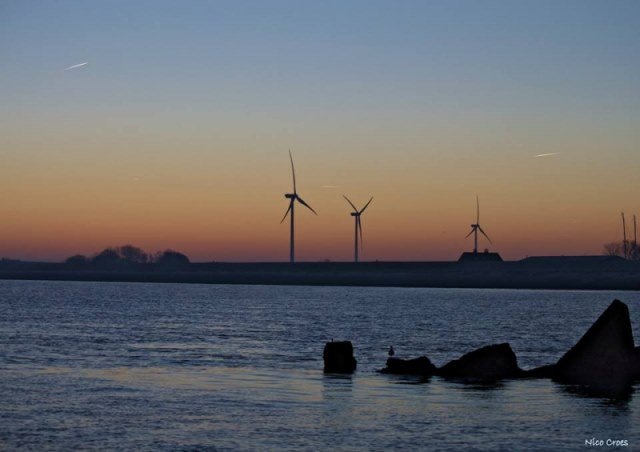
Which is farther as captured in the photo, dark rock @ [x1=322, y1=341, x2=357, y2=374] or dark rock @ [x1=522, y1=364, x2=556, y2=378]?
dark rock @ [x1=322, y1=341, x2=357, y2=374]

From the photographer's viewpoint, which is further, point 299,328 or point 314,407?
point 299,328

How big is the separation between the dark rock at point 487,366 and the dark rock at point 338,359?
525 cm

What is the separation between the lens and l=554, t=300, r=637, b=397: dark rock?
46.3 m

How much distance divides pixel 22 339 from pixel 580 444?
51.6m

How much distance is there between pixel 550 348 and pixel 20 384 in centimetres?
4224

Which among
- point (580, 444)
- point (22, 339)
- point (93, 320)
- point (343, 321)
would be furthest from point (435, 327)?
point (580, 444)

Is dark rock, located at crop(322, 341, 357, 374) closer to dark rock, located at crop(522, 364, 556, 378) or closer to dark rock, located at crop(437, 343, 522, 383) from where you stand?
dark rock, located at crop(437, 343, 522, 383)

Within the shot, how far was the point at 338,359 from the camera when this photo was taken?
5194 centimetres

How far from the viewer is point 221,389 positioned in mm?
44219

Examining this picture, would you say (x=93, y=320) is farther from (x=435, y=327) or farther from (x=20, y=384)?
(x=20, y=384)

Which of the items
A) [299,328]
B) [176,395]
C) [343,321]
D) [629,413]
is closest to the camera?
[629,413]

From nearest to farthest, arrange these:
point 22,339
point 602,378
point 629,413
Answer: point 629,413, point 602,378, point 22,339

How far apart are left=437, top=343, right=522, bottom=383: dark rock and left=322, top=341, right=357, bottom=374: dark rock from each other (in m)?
5.25

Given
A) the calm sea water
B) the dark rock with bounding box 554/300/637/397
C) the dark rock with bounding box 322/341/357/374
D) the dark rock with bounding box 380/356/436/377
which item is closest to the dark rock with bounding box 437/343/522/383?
the dark rock with bounding box 380/356/436/377
